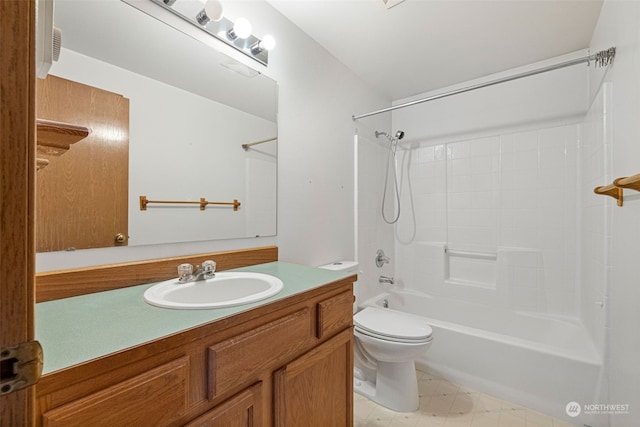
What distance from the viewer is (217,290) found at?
113 cm

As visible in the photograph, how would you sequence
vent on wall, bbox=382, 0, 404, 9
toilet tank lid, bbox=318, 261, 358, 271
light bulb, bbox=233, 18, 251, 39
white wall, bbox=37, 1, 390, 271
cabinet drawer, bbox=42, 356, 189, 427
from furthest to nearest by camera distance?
toilet tank lid, bbox=318, 261, 358, 271 → white wall, bbox=37, 1, 390, 271 → vent on wall, bbox=382, 0, 404, 9 → light bulb, bbox=233, 18, 251, 39 → cabinet drawer, bbox=42, 356, 189, 427

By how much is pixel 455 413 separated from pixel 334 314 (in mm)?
1161

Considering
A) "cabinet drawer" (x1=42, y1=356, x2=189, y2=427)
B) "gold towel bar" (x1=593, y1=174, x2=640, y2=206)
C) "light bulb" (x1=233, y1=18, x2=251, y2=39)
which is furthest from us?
"light bulb" (x1=233, y1=18, x2=251, y2=39)

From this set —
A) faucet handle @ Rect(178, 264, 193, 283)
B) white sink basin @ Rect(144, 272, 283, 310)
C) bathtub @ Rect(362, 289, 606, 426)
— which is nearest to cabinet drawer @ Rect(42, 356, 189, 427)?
white sink basin @ Rect(144, 272, 283, 310)

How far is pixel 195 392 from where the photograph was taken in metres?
0.68

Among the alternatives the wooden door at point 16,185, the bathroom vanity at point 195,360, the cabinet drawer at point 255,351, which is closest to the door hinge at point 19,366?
the wooden door at point 16,185

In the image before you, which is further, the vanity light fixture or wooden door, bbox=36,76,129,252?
the vanity light fixture

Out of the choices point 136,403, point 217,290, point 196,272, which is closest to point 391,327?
point 217,290

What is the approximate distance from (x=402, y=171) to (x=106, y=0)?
2.43 meters

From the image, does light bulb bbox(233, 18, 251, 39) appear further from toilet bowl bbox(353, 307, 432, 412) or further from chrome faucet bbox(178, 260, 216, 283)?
toilet bowl bbox(353, 307, 432, 412)

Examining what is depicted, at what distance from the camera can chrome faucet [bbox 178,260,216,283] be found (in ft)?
3.49

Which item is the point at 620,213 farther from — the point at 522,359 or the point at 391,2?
the point at 391,2

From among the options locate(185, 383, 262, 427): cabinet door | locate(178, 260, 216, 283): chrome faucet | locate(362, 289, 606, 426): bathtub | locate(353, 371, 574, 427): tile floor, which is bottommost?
locate(353, 371, 574, 427): tile floor

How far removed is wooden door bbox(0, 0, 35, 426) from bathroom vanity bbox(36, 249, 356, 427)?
0.24 m
